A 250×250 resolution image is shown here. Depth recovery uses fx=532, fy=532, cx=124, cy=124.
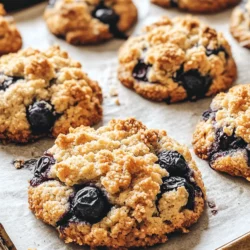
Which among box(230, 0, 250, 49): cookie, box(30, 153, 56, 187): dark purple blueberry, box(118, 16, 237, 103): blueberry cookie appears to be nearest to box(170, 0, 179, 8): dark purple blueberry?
box(230, 0, 250, 49): cookie

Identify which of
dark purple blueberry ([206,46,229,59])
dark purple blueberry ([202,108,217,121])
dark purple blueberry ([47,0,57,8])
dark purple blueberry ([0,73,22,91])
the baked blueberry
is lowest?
dark purple blueberry ([202,108,217,121])

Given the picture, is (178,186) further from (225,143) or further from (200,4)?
(200,4)

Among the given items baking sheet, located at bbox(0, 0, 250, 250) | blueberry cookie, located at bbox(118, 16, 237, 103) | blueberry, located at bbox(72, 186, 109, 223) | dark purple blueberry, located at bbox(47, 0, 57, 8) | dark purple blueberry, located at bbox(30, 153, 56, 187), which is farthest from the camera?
dark purple blueberry, located at bbox(47, 0, 57, 8)

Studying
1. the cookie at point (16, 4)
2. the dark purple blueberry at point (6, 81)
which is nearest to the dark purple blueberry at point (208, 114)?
the dark purple blueberry at point (6, 81)

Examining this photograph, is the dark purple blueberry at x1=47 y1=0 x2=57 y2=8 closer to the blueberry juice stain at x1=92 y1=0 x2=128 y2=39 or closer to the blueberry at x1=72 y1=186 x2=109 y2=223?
the blueberry juice stain at x1=92 y1=0 x2=128 y2=39

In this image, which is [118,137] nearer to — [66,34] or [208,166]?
[208,166]
